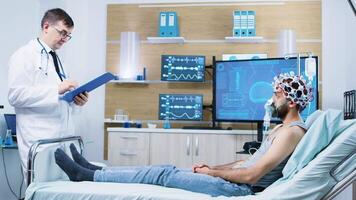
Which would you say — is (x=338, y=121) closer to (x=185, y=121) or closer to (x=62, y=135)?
(x=62, y=135)

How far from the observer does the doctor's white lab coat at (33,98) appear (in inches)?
85.8

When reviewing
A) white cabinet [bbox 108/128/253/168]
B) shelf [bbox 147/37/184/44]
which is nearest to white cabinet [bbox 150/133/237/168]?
white cabinet [bbox 108/128/253/168]

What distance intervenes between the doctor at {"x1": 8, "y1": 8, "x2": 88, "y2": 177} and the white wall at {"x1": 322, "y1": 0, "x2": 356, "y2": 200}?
9.30ft

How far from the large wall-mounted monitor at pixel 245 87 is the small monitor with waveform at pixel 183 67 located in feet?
1.11

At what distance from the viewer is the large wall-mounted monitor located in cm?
367

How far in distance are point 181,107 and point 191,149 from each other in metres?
0.56

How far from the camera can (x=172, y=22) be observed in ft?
14.2

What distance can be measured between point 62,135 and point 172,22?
232 centimetres

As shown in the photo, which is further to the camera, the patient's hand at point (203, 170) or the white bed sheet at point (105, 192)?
the patient's hand at point (203, 170)

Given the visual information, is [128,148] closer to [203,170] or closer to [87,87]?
[87,87]

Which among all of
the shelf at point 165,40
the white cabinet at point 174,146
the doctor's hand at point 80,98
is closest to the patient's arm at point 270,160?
the doctor's hand at point 80,98

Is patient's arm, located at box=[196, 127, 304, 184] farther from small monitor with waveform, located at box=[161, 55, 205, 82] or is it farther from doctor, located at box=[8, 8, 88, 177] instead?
small monitor with waveform, located at box=[161, 55, 205, 82]

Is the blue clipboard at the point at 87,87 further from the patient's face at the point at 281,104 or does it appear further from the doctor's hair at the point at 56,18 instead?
the patient's face at the point at 281,104

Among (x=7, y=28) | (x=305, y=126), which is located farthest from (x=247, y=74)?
(x=7, y=28)
